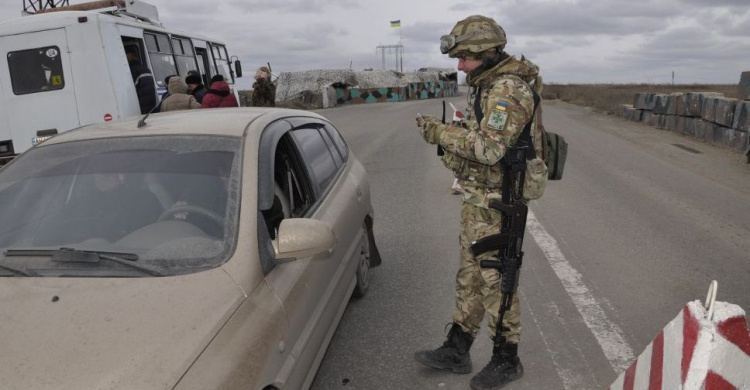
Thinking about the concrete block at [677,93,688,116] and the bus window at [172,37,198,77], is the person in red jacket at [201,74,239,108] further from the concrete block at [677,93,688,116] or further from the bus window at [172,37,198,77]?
the concrete block at [677,93,688,116]

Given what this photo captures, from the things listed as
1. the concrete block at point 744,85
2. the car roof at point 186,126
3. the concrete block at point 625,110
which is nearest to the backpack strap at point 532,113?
the car roof at point 186,126

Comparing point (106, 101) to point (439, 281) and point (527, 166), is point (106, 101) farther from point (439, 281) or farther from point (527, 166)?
point (527, 166)

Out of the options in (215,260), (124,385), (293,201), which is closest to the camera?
(124,385)

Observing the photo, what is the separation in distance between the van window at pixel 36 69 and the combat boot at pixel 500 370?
292 inches

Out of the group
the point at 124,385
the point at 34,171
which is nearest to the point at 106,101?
the point at 34,171

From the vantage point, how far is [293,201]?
10.4 ft

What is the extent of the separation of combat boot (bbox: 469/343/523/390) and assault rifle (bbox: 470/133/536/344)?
337 millimetres

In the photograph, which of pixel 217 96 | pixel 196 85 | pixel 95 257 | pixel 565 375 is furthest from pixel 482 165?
pixel 196 85

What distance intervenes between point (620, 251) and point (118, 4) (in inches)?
361

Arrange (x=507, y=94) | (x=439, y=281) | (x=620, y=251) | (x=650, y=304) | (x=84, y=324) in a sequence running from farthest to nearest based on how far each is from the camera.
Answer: (x=620, y=251) < (x=439, y=281) < (x=650, y=304) < (x=507, y=94) < (x=84, y=324)

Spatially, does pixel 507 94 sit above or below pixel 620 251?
above

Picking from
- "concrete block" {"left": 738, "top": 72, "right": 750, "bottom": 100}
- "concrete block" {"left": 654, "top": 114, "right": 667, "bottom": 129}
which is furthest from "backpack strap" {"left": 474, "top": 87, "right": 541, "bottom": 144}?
"concrete block" {"left": 654, "top": 114, "right": 667, "bottom": 129}

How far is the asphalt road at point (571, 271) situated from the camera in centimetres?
330

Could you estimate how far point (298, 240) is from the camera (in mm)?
2326
